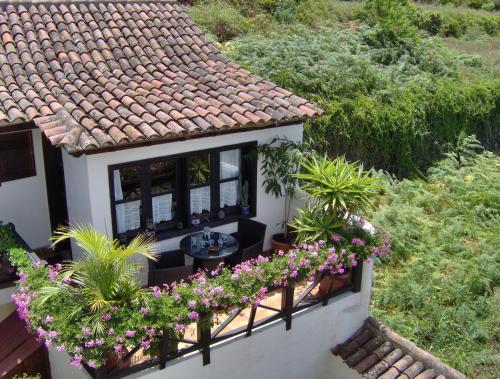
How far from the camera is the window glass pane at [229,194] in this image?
1080 cm

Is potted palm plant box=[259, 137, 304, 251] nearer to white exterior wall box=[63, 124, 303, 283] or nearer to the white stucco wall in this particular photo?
white exterior wall box=[63, 124, 303, 283]

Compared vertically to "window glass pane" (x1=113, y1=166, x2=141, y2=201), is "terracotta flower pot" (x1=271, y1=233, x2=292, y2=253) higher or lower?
lower

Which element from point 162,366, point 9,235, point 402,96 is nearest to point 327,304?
point 162,366

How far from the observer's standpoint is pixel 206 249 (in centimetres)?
969

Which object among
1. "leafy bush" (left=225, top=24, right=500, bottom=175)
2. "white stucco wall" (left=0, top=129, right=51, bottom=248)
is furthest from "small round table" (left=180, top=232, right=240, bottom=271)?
"leafy bush" (left=225, top=24, right=500, bottom=175)

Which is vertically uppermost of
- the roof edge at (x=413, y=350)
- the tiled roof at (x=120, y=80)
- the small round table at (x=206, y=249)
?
the tiled roof at (x=120, y=80)

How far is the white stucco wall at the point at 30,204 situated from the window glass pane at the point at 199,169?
8.91 feet

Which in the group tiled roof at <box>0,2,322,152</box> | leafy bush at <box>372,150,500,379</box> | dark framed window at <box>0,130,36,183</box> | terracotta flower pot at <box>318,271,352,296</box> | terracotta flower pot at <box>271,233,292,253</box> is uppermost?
tiled roof at <box>0,2,322,152</box>

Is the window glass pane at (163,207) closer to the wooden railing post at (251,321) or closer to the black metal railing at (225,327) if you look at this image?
the black metal railing at (225,327)

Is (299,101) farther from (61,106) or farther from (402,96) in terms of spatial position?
(402,96)

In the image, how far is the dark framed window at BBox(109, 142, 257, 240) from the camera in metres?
9.52

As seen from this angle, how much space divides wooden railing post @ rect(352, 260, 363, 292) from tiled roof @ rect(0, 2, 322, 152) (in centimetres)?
299

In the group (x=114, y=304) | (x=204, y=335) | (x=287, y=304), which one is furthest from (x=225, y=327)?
(x=114, y=304)

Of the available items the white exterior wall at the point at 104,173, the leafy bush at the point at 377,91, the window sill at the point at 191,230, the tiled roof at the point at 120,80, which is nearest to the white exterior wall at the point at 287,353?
the white exterior wall at the point at 104,173
